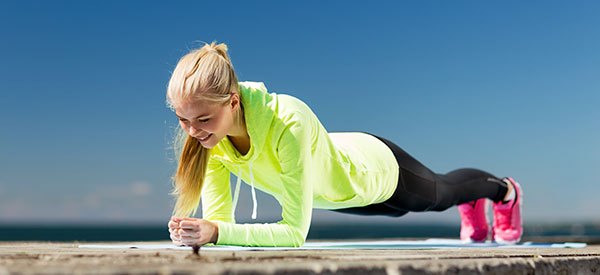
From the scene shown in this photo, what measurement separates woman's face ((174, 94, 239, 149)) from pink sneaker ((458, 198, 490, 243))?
8.24ft

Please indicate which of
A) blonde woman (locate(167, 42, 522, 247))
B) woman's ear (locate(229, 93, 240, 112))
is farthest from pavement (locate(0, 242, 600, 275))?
woman's ear (locate(229, 93, 240, 112))

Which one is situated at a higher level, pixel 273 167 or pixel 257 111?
pixel 257 111

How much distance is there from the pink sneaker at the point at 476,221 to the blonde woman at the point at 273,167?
0.16 metres

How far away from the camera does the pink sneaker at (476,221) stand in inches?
167

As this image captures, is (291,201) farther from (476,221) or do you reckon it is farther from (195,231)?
(476,221)

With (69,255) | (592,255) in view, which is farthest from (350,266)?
(592,255)

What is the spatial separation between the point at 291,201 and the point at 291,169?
0.14m

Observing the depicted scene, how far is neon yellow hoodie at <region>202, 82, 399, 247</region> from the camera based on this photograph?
2.38 m

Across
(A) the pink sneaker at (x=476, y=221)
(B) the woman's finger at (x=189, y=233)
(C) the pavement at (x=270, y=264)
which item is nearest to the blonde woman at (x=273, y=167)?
(B) the woman's finger at (x=189, y=233)

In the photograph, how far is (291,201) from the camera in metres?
2.38

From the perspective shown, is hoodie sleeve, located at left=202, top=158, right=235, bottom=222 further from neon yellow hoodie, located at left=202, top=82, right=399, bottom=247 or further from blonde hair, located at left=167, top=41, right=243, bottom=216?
blonde hair, located at left=167, top=41, right=243, bottom=216

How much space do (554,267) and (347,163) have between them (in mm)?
1295

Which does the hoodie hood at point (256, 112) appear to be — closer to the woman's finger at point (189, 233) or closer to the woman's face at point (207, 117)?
the woman's face at point (207, 117)

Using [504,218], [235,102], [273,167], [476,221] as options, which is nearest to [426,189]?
[476,221]
